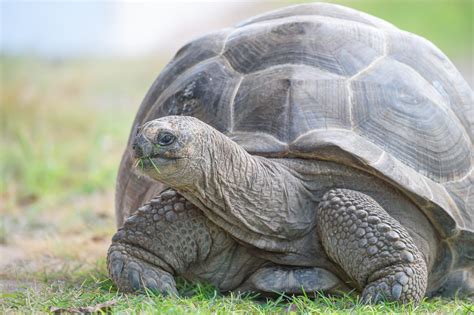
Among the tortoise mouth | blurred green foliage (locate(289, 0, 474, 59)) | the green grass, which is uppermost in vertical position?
the tortoise mouth

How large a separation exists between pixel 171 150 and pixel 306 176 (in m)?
0.85

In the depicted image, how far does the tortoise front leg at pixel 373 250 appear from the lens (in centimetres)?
439

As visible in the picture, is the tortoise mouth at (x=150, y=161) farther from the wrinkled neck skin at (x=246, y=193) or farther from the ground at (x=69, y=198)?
the ground at (x=69, y=198)

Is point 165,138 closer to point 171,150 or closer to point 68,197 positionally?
point 171,150

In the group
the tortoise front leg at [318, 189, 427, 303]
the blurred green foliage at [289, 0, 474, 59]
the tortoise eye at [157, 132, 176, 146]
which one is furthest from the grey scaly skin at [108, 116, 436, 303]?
the blurred green foliage at [289, 0, 474, 59]

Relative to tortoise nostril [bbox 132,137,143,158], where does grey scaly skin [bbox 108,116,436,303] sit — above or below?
below

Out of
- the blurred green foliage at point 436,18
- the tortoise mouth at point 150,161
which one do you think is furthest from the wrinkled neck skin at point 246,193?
the blurred green foliage at point 436,18

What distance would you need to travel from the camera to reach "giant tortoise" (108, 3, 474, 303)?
4434 millimetres

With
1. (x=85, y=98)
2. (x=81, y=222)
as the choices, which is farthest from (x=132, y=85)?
(x=81, y=222)

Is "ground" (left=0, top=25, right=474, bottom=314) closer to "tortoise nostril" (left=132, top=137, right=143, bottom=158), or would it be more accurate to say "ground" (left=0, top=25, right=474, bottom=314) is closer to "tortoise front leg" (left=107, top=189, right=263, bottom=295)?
"tortoise front leg" (left=107, top=189, right=263, bottom=295)

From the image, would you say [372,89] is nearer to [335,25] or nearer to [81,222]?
[335,25]

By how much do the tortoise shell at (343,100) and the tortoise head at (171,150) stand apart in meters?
0.46

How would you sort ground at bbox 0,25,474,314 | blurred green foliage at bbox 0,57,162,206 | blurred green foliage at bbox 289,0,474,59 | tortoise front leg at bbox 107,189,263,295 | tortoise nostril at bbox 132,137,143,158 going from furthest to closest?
blurred green foliage at bbox 289,0,474,59 → blurred green foliage at bbox 0,57,162,206 → tortoise front leg at bbox 107,189,263,295 → ground at bbox 0,25,474,314 → tortoise nostril at bbox 132,137,143,158

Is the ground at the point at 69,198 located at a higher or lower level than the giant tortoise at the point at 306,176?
lower
